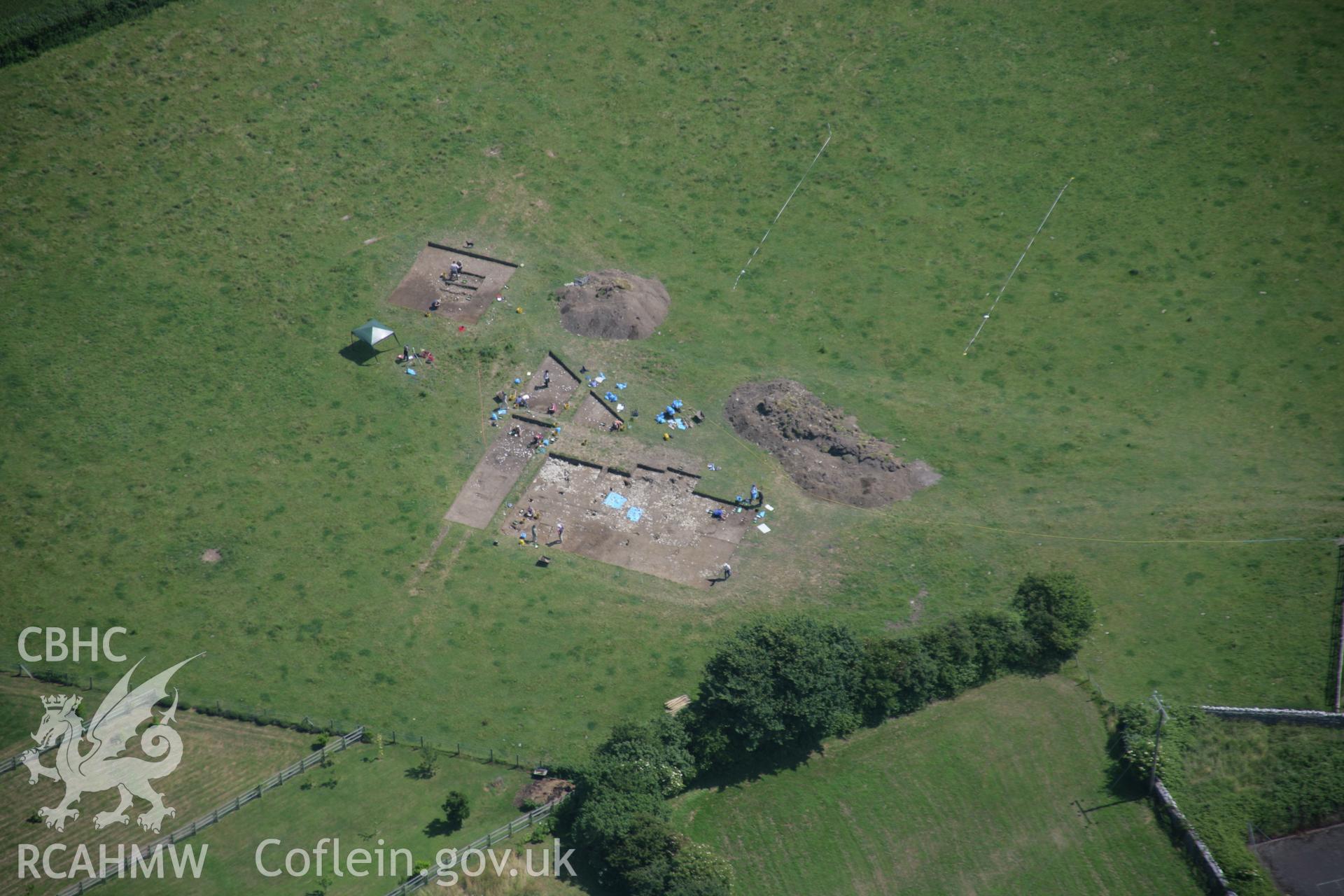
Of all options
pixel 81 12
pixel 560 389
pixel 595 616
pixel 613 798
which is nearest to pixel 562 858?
pixel 613 798

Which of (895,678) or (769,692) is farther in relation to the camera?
(895,678)

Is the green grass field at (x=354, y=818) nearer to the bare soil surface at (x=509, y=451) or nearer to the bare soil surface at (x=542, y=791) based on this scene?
the bare soil surface at (x=542, y=791)

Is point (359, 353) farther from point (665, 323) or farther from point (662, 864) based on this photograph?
point (662, 864)

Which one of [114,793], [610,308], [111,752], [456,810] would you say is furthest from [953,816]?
[111,752]

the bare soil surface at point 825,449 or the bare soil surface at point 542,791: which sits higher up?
the bare soil surface at point 825,449

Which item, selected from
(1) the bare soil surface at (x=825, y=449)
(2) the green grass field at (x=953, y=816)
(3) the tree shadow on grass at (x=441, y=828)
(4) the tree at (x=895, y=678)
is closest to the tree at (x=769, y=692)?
(4) the tree at (x=895, y=678)

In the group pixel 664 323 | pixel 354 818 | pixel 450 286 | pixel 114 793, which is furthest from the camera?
pixel 450 286

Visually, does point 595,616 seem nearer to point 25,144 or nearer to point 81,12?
point 25,144
